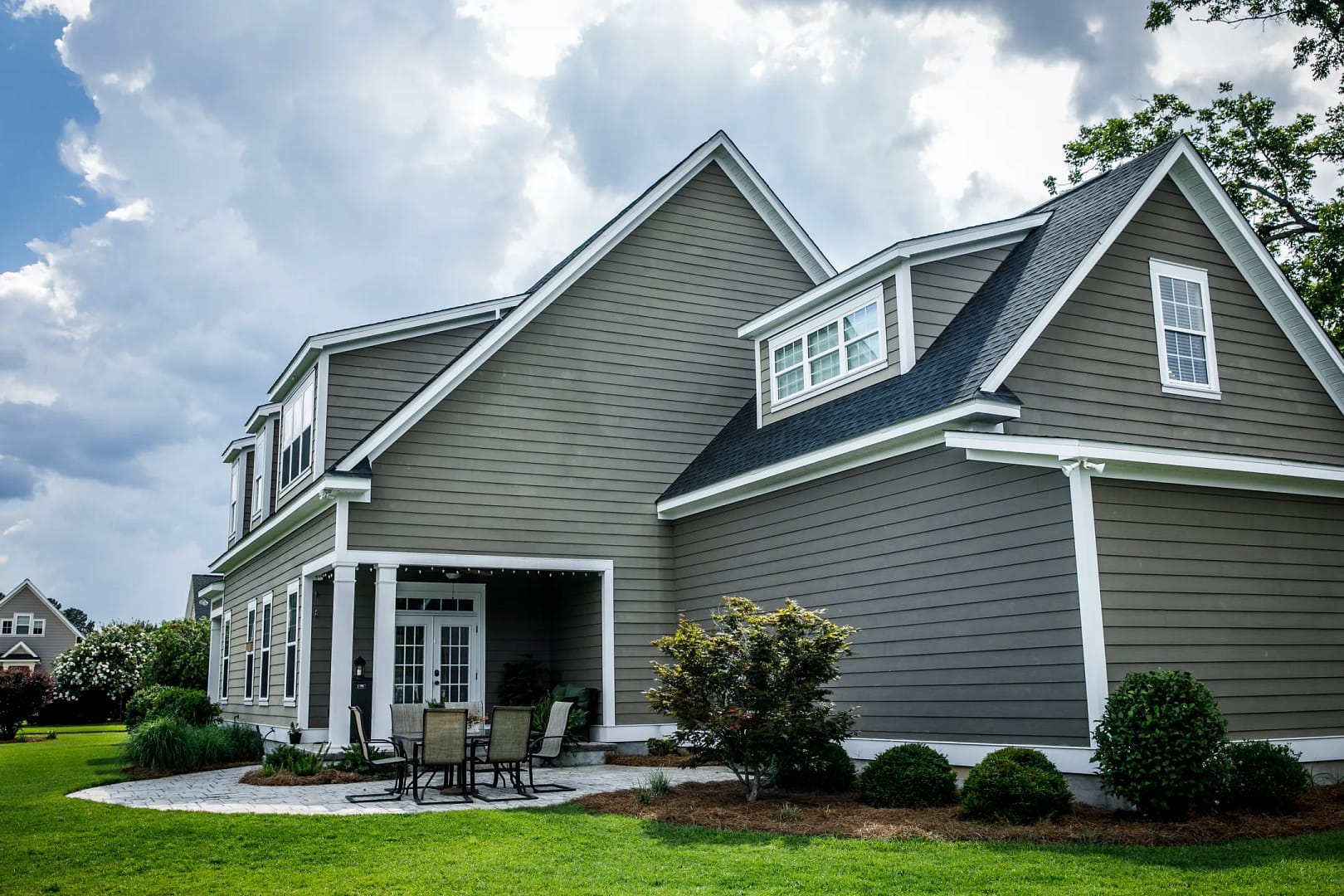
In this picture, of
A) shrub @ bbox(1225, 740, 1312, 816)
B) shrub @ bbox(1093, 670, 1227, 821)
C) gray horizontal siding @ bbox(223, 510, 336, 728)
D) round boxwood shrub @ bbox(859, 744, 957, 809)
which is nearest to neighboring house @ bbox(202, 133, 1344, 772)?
gray horizontal siding @ bbox(223, 510, 336, 728)

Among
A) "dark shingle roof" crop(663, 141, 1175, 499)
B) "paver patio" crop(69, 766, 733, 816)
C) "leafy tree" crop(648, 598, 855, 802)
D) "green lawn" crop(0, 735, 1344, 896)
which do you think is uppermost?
"dark shingle roof" crop(663, 141, 1175, 499)

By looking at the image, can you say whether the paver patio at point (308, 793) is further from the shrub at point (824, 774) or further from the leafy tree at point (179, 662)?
the leafy tree at point (179, 662)

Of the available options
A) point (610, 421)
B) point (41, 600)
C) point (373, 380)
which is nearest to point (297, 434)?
point (373, 380)

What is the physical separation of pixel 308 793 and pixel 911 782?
685cm

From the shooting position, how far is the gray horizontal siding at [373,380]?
17641mm

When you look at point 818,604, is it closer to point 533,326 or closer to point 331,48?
point 533,326

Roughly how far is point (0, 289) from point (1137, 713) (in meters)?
25.0

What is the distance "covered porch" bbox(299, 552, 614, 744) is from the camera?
1488 cm

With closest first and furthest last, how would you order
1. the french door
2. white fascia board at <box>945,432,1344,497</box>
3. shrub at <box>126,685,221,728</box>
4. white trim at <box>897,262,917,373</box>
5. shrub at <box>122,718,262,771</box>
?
white fascia board at <box>945,432,1344,497</box>
white trim at <box>897,262,917,373</box>
shrub at <box>122,718,262,771</box>
the french door
shrub at <box>126,685,221,728</box>

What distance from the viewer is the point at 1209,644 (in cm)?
1091

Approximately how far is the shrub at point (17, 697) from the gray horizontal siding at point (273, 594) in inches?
389

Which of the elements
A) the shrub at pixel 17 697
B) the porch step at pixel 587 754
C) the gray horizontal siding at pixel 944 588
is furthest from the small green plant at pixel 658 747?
the shrub at pixel 17 697

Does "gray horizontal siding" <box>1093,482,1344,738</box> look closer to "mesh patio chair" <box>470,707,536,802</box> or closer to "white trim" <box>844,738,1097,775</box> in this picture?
"white trim" <box>844,738,1097,775</box>

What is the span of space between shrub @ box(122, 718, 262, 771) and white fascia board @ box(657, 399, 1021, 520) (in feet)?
26.0
